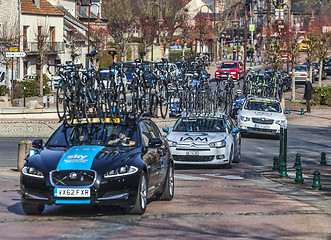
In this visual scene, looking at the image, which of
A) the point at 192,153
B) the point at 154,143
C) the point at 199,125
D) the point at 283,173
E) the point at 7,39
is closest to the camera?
the point at 154,143

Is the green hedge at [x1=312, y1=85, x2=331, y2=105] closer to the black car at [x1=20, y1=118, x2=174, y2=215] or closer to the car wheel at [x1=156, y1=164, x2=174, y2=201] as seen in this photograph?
the car wheel at [x1=156, y1=164, x2=174, y2=201]

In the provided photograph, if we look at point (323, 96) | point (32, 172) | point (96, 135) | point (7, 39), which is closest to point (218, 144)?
point (96, 135)

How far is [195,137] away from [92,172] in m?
9.39

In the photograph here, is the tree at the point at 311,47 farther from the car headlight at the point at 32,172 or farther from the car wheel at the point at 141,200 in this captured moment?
the car headlight at the point at 32,172

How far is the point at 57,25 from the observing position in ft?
218

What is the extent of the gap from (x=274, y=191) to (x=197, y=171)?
4792mm

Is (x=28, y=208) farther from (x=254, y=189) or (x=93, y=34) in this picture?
(x=93, y=34)

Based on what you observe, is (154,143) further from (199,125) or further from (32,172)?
(199,125)

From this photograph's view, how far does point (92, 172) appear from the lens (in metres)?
11.1

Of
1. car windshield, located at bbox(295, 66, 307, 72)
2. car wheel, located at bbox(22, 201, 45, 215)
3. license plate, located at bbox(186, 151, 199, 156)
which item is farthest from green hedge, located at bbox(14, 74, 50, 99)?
car wheel, located at bbox(22, 201, 45, 215)

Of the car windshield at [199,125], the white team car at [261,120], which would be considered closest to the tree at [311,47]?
the white team car at [261,120]

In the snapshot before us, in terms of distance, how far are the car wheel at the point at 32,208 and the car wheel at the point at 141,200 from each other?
4.47 ft

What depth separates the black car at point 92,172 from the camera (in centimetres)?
1102

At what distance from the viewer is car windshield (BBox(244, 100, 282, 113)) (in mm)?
30828
